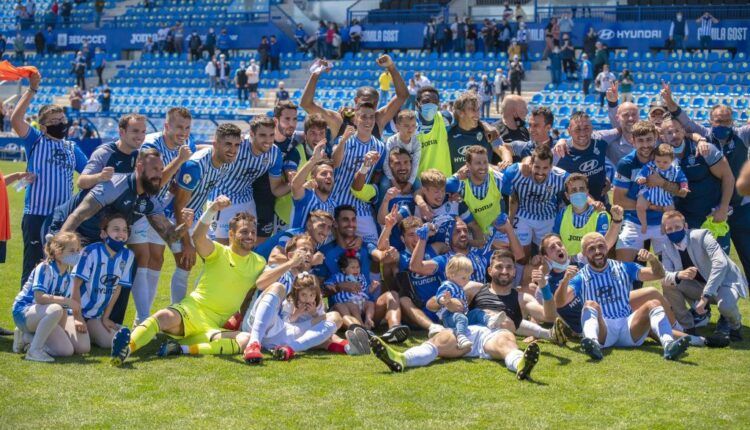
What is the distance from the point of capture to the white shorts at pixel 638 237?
8.77 metres

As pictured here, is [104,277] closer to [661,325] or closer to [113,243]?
[113,243]

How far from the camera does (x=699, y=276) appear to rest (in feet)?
28.4

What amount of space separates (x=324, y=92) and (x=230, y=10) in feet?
30.2

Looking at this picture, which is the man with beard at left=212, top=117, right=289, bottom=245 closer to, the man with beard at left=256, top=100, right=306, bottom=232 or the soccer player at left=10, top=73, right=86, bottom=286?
the man with beard at left=256, top=100, right=306, bottom=232

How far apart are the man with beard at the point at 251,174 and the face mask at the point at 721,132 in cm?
391

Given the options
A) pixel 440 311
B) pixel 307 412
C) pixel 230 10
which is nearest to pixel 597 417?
pixel 307 412

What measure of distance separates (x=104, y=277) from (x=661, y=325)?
4.10 metres

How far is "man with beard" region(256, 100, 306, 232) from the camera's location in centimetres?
898

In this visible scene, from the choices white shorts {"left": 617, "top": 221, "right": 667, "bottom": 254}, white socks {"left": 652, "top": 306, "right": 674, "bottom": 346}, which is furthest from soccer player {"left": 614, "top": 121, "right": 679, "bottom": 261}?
white socks {"left": 652, "top": 306, "right": 674, "bottom": 346}

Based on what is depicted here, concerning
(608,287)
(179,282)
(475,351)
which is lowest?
(475,351)

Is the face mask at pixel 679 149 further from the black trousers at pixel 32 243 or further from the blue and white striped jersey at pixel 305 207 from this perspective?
the black trousers at pixel 32 243

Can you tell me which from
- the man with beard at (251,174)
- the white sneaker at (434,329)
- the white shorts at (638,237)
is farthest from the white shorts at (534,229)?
the man with beard at (251,174)

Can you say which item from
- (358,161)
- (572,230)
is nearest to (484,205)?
(572,230)

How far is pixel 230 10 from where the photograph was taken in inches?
1576
